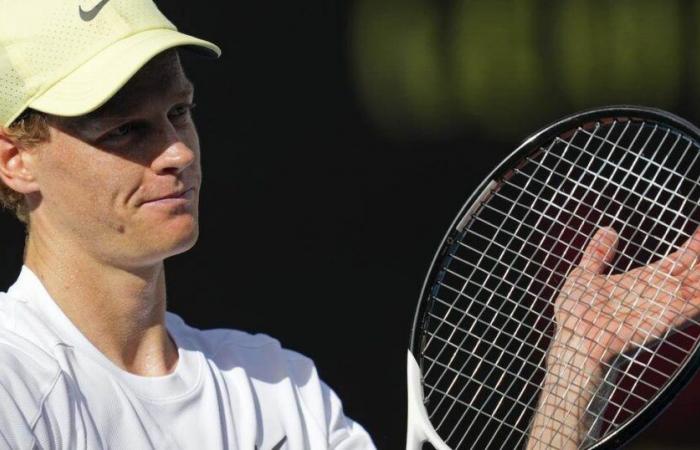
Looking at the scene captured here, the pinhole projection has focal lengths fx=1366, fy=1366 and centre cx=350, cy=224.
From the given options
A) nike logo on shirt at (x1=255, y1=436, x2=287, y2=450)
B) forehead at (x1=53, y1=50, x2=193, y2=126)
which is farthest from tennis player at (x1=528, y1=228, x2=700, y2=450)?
forehead at (x1=53, y1=50, x2=193, y2=126)

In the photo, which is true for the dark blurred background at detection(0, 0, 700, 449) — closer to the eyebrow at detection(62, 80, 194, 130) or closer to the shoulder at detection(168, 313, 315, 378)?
the shoulder at detection(168, 313, 315, 378)

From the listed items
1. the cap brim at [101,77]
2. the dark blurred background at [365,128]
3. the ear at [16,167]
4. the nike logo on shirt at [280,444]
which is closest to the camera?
the cap brim at [101,77]

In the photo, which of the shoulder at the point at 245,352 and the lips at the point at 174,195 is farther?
the shoulder at the point at 245,352

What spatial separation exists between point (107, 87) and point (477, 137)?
162 centimetres

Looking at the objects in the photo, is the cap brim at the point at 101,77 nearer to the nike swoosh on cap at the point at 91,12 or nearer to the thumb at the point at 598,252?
the nike swoosh on cap at the point at 91,12

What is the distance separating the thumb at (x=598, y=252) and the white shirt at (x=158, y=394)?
1.46 ft

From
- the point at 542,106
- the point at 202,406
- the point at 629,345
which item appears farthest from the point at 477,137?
the point at 202,406

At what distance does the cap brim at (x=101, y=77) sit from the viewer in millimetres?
1754

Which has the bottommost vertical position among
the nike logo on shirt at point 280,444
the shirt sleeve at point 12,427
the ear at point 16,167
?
the shirt sleeve at point 12,427

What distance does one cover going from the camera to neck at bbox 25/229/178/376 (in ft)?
6.18

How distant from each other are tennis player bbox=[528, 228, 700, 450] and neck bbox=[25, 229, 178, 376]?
1.96ft

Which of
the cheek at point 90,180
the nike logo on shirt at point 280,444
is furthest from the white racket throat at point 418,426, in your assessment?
the cheek at point 90,180

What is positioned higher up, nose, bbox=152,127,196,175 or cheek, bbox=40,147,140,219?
nose, bbox=152,127,196,175

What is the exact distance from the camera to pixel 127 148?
1.83m
